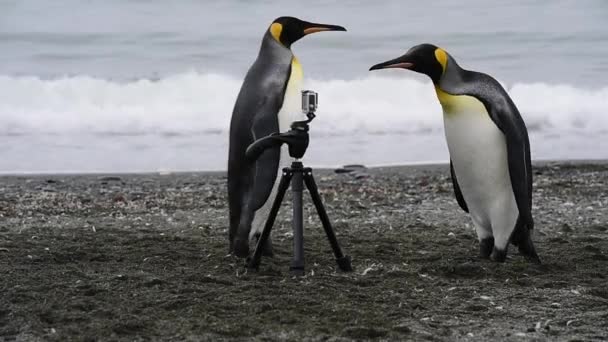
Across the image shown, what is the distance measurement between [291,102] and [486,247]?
147cm

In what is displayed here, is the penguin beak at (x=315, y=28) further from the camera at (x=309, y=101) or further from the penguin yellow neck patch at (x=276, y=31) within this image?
the camera at (x=309, y=101)

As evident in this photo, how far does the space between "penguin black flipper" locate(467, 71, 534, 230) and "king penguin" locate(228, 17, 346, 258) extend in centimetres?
106

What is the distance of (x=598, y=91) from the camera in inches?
830

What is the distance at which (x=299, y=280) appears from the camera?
491 centimetres

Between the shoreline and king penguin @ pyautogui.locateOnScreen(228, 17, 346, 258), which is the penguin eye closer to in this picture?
king penguin @ pyautogui.locateOnScreen(228, 17, 346, 258)

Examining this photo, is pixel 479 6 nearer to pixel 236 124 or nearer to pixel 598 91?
pixel 598 91

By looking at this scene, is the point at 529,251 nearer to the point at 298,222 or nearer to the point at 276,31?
the point at 298,222

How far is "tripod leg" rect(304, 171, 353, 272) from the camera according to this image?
4.75 m

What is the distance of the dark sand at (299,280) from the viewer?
4.07 metres

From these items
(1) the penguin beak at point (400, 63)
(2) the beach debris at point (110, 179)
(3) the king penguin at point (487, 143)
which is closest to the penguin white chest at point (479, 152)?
(3) the king penguin at point (487, 143)

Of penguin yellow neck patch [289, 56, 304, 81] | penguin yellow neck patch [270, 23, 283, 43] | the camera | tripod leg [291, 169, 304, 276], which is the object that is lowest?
tripod leg [291, 169, 304, 276]

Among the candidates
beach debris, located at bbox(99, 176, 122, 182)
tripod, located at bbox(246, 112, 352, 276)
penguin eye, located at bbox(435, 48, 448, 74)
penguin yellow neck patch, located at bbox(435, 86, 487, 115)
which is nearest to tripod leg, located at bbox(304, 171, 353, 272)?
tripod, located at bbox(246, 112, 352, 276)

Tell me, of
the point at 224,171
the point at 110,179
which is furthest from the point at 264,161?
the point at 224,171

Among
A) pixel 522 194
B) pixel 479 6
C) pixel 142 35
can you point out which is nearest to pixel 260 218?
pixel 522 194
